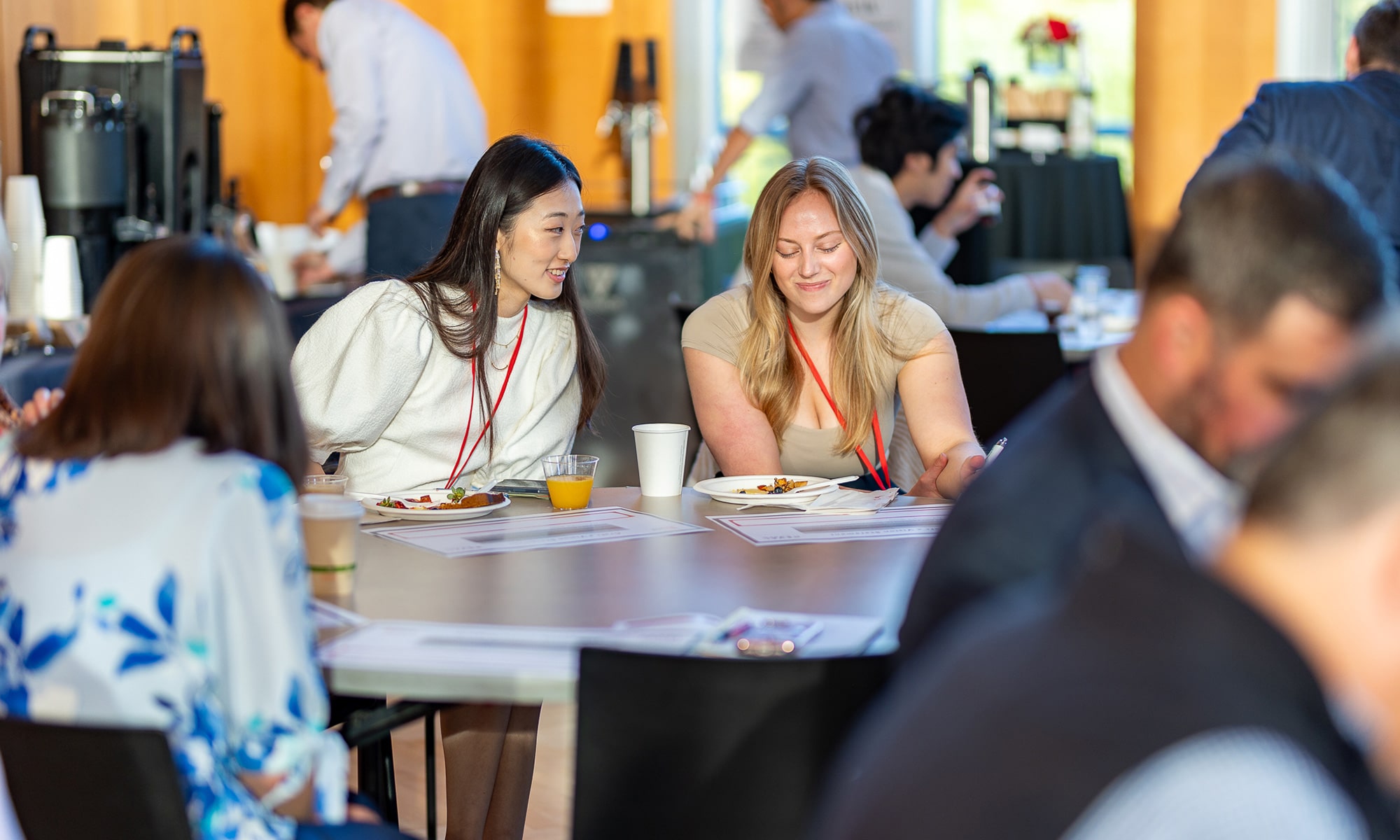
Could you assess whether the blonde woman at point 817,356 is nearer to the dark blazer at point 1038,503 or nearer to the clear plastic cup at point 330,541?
the clear plastic cup at point 330,541

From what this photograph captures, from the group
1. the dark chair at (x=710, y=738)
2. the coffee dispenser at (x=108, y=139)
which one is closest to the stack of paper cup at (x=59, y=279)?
the coffee dispenser at (x=108, y=139)

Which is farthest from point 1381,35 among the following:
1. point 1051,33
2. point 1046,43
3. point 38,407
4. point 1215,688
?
point 1046,43

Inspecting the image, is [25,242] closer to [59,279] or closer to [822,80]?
[59,279]

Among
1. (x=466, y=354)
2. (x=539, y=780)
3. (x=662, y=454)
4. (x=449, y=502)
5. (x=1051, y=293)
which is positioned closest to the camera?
(x=449, y=502)

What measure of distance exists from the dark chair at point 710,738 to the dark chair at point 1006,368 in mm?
2107

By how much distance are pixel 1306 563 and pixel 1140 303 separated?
1.71 feet

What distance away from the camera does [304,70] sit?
7.04 meters

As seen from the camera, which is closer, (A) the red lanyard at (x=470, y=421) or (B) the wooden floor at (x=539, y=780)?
(A) the red lanyard at (x=470, y=421)

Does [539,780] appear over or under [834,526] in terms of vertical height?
under

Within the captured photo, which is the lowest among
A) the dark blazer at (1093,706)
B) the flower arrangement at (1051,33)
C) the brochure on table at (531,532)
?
the brochure on table at (531,532)

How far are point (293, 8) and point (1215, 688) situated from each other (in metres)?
5.05

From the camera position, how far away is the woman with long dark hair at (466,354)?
255 cm

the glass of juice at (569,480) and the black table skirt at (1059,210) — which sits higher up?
the black table skirt at (1059,210)

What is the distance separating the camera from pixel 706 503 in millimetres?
2305
